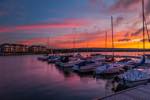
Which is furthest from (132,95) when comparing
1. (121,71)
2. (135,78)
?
(121,71)

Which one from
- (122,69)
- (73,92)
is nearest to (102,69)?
(122,69)

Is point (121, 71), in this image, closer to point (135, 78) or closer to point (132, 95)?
point (135, 78)

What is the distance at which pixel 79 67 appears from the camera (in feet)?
125

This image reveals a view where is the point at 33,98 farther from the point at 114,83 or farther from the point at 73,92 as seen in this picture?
the point at 114,83

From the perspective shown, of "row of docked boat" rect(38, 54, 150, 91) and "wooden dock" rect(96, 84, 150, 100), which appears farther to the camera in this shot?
"row of docked boat" rect(38, 54, 150, 91)

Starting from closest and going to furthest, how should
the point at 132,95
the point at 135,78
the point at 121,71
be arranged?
the point at 132,95 → the point at 135,78 → the point at 121,71

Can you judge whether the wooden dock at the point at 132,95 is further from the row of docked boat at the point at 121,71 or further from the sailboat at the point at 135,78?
the row of docked boat at the point at 121,71

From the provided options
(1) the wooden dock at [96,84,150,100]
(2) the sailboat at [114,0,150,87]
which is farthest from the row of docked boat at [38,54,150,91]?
(1) the wooden dock at [96,84,150,100]

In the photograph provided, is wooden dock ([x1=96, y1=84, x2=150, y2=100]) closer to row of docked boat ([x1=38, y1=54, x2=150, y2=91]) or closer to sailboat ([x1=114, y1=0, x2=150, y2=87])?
sailboat ([x1=114, y1=0, x2=150, y2=87])

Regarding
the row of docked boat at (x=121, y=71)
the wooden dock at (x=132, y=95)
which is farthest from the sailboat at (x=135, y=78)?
the wooden dock at (x=132, y=95)

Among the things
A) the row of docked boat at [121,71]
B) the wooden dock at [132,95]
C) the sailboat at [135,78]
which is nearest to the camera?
the wooden dock at [132,95]

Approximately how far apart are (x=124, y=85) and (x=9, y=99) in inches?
429

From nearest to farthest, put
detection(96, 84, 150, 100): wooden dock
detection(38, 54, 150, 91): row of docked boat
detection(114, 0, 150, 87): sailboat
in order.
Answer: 1. detection(96, 84, 150, 100): wooden dock
2. detection(114, 0, 150, 87): sailboat
3. detection(38, 54, 150, 91): row of docked boat

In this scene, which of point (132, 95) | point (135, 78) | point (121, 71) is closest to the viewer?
point (132, 95)
